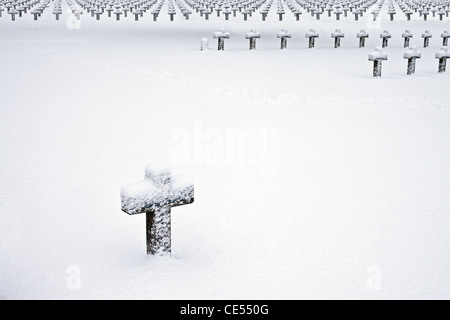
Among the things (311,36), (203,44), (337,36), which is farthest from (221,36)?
(337,36)

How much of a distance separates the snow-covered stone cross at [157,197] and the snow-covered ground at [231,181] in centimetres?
27

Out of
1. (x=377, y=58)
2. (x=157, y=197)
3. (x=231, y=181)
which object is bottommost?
(x=231, y=181)

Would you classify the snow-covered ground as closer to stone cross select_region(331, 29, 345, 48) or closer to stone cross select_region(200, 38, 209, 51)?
stone cross select_region(200, 38, 209, 51)

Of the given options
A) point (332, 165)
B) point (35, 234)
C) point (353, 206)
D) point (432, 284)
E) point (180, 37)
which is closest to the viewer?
point (432, 284)

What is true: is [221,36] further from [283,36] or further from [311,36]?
[311,36]

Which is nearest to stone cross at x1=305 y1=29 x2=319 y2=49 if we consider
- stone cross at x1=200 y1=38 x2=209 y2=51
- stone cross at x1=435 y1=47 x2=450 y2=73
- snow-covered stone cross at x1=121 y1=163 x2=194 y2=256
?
stone cross at x1=200 y1=38 x2=209 y2=51

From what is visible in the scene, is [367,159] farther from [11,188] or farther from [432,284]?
[11,188]

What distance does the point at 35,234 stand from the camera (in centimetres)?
417

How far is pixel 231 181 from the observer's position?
5.34 m

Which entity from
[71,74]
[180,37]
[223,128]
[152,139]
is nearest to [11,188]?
[152,139]

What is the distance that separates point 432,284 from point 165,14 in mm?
28830

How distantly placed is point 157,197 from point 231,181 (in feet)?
6.46

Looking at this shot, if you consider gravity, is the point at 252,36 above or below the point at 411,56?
above
